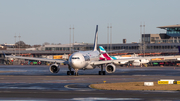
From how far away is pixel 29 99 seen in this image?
2225cm

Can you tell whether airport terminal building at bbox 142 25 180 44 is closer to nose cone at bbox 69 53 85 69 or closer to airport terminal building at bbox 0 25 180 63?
airport terminal building at bbox 0 25 180 63

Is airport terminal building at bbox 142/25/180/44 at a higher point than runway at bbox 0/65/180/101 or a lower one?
higher

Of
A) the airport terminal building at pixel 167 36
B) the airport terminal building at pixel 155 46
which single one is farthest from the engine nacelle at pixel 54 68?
the airport terminal building at pixel 167 36

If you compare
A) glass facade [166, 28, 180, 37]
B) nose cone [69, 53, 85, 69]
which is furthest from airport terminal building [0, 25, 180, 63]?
nose cone [69, 53, 85, 69]

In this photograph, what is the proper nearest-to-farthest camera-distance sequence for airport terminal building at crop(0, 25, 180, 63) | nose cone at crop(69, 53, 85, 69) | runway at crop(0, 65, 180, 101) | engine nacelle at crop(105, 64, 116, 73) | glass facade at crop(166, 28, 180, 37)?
1. runway at crop(0, 65, 180, 101)
2. nose cone at crop(69, 53, 85, 69)
3. engine nacelle at crop(105, 64, 116, 73)
4. airport terminal building at crop(0, 25, 180, 63)
5. glass facade at crop(166, 28, 180, 37)

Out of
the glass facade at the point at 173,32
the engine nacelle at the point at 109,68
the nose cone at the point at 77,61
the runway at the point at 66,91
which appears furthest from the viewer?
the glass facade at the point at 173,32

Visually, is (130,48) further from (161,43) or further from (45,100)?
(45,100)

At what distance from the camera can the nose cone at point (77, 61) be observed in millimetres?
52062

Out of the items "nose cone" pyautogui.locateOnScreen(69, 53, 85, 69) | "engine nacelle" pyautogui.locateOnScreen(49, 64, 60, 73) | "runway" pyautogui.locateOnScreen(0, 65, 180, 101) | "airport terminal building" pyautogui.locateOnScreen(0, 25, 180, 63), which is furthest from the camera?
"airport terminal building" pyautogui.locateOnScreen(0, 25, 180, 63)

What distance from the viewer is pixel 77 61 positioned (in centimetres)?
5219

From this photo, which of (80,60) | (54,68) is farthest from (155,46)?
(80,60)

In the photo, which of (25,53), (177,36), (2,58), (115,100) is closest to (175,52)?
(177,36)

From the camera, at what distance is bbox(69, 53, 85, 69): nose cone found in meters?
52.1

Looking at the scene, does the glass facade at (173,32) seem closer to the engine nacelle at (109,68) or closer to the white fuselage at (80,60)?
the white fuselage at (80,60)
